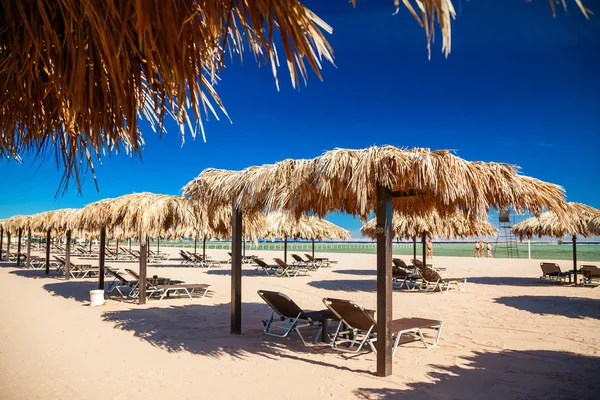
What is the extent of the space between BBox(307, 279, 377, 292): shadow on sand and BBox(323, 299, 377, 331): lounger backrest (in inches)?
268

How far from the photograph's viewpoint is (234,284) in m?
6.52

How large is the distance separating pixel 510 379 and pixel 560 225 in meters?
12.5

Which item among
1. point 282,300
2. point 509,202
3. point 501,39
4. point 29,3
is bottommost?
point 282,300

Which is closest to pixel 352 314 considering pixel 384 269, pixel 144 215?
pixel 384 269

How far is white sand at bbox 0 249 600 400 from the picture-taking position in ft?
12.9

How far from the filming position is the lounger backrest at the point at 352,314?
4.92 m

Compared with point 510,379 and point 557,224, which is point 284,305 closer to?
point 510,379

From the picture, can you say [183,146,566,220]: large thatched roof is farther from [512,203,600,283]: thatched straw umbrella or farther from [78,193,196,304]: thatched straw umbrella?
[512,203,600,283]: thatched straw umbrella

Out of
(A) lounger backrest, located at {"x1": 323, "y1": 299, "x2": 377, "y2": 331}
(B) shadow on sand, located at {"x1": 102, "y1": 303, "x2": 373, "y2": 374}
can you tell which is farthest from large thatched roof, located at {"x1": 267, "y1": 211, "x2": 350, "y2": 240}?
(A) lounger backrest, located at {"x1": 323, "y1": 299, "x2": 377, "y2": 331}

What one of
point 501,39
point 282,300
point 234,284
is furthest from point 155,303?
point 501,39

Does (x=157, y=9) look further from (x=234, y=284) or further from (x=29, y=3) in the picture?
(x=234, y=284)

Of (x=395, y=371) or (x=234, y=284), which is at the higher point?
(x=234, y=284)

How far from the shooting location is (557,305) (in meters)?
9.14

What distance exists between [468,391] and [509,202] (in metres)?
2.12
